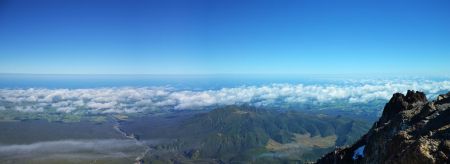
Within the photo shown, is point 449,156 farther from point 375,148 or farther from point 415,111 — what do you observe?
point 415,111

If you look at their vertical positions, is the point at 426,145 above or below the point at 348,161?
above

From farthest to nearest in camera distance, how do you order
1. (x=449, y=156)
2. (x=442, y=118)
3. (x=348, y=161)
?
(x=348, y=161) → (x=442, y=118) → (x=449, y=156)

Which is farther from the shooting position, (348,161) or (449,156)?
(348,161)

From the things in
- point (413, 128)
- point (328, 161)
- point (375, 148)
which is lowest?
point (328, 161)

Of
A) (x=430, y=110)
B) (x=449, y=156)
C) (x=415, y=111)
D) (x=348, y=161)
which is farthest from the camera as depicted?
(x=348, y=161)

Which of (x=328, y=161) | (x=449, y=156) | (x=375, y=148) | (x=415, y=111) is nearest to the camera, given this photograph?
(x=449, y=156)

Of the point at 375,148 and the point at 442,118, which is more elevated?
the point at 442,118

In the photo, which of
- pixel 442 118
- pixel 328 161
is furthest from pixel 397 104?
pixel 442 118

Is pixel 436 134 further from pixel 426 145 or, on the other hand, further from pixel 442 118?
pixel 442 118

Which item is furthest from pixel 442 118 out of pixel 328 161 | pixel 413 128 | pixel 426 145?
pixel 328 161
